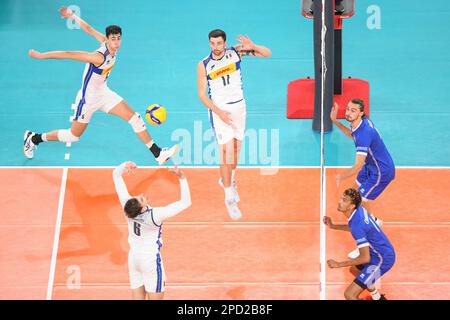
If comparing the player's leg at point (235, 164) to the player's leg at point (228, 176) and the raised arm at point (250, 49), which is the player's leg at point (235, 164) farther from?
the raised arm at point (250, 49)

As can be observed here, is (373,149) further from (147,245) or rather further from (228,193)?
(147,245)

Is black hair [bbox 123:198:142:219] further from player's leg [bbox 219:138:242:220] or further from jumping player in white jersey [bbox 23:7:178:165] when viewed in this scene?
jumping player in white jersey [bbox 23:7:178:165]

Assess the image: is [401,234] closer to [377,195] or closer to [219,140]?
[377,195]

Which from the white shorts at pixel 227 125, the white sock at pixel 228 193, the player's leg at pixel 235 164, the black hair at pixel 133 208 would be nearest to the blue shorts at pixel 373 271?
the white sock at pixel 228 193

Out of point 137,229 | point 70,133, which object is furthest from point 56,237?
point 137,229

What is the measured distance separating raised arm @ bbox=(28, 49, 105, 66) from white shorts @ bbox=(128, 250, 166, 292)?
11.9 feet

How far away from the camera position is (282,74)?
16.6 metres

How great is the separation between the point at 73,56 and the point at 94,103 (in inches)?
40.5

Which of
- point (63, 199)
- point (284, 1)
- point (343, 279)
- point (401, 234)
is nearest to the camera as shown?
point (343, 279)

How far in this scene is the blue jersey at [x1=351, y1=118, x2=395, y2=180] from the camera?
469 inches

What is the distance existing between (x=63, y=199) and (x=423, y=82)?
685cm

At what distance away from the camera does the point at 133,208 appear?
10.2m

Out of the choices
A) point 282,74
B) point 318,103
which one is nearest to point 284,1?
point 282,74
